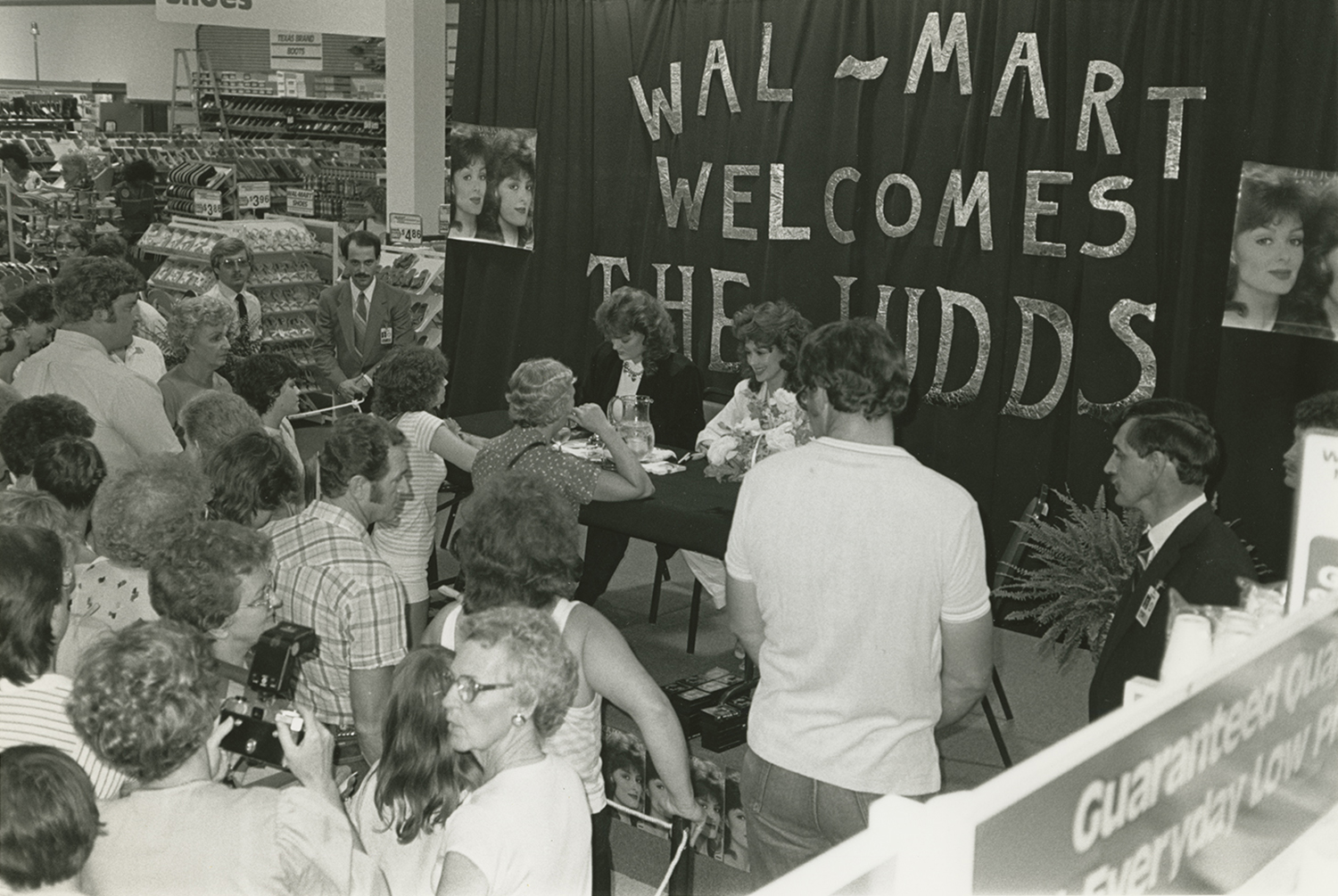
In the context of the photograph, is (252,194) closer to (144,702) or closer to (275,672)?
(275,672)

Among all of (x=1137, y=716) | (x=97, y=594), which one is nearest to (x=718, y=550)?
(x=97, y=594)

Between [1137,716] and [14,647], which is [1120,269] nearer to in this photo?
[14,647]

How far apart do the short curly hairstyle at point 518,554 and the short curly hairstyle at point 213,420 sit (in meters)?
1.72

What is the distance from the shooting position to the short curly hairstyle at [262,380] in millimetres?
4820

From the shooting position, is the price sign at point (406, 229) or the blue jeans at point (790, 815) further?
the price sign at point (406, 229)

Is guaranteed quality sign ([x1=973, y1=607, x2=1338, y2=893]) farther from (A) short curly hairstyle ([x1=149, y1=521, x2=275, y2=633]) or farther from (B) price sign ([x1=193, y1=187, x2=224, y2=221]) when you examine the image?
(B) price sign ([x1=193, y1=187, x2=224, y2=221])

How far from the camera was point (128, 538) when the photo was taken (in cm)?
316

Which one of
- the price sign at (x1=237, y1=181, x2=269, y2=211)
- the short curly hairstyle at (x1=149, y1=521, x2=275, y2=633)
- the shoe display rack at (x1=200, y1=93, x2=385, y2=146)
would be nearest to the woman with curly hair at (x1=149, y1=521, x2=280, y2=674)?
the short curly hairstyle at (x1=149, y1=521, x2=275, y2=633)

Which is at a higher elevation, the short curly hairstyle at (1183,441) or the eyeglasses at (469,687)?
the short curly hairstyle at (1183,441)

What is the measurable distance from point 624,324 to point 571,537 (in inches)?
117

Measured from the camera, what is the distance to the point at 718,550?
4.43 metres

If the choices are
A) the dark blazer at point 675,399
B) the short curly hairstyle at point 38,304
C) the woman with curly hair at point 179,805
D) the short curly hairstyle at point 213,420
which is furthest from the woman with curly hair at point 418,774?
the short curly hairstyle at point 38,304

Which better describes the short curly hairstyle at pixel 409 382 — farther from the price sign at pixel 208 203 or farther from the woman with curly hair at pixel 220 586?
the price sign at pixel 208 203

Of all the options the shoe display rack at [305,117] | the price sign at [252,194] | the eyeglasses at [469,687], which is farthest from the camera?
the shoe display rack at [305,117]
